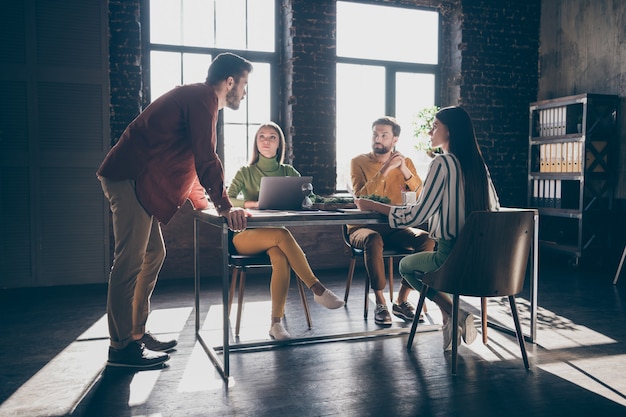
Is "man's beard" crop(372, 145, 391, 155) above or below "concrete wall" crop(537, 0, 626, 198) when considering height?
below

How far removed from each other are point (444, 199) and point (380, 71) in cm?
373

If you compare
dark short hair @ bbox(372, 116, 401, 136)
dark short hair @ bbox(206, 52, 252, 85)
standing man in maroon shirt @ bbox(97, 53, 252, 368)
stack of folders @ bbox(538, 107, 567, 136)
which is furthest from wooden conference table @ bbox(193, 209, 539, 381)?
stack of folders @ bbox(538, 107, 567, 136)

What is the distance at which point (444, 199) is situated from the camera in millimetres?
2631

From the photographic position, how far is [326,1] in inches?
216

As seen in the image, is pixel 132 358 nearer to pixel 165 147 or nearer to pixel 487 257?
pixel 165 147

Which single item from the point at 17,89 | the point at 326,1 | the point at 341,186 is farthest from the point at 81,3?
the point at 341,186

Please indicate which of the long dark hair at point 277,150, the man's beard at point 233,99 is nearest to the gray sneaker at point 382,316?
the long dark hair at point 277,150

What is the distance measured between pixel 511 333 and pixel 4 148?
4.11 meters

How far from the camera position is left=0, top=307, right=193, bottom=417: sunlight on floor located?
2.23 meters

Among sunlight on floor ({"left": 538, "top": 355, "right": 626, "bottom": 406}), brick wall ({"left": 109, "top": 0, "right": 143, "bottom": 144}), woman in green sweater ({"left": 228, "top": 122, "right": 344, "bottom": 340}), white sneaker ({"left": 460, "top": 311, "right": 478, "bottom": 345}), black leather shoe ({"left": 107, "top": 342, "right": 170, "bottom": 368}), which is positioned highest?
brick wall ({"left": 109, "top": 0, "right": 143, "bottom": 144})

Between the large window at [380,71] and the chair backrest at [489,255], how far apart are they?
326 centimetres

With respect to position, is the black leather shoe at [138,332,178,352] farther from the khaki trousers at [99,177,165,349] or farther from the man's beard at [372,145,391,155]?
the man's beard at [372,145,391,155]

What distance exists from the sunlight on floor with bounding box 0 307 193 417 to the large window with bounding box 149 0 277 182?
271 cm

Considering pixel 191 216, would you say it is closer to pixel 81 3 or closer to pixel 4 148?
pixel 4 148
